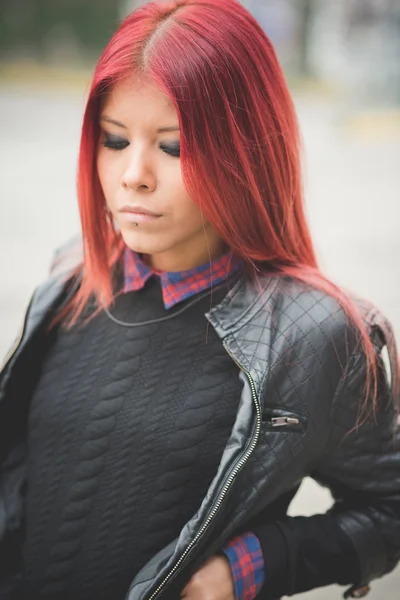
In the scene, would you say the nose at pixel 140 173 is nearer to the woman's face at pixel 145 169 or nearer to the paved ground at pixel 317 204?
the woman's face at pixel 145 169

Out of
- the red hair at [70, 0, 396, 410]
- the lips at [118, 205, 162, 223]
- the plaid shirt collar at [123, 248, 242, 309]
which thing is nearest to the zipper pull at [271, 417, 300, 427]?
the red hair at [70, 0, 396, 410]

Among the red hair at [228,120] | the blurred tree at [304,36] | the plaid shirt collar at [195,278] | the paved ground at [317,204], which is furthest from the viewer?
the blurred tree at [304,36]

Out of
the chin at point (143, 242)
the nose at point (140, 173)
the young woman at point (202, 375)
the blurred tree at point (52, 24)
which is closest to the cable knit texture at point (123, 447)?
the young woman at point (202, 375)

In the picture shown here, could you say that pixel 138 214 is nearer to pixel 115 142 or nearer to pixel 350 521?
pixel 115 142

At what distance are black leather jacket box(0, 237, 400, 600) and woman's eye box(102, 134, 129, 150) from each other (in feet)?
1.07

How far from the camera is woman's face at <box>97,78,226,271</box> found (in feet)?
4.33

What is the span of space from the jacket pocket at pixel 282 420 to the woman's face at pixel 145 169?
34 centimetres

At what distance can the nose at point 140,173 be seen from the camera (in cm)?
132

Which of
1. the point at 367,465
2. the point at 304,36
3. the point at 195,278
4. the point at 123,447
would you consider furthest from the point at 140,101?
the point at 304,36

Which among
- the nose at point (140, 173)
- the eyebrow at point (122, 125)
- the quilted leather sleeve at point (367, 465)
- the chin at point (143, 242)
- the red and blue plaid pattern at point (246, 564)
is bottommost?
the red and blue plaid pattern at point (246, 564)

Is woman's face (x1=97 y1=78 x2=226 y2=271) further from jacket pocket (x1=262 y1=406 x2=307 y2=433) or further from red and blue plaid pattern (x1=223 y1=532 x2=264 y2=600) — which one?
red and blue plaid pattern (x1=223 y1=532 x2=264 y2=600)

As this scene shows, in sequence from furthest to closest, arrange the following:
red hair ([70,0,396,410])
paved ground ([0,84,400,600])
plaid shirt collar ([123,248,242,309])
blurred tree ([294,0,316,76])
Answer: blurred tree ([294,0,316,76]) → paved ground ([0,84,400,600]) → plaid shirt collar ([123,248,242,309]) → red hair ([70,0,396,410])

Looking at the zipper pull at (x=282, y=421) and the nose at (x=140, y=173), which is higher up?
the nose at (x=140, y=173)

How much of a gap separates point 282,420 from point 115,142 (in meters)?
0.56
